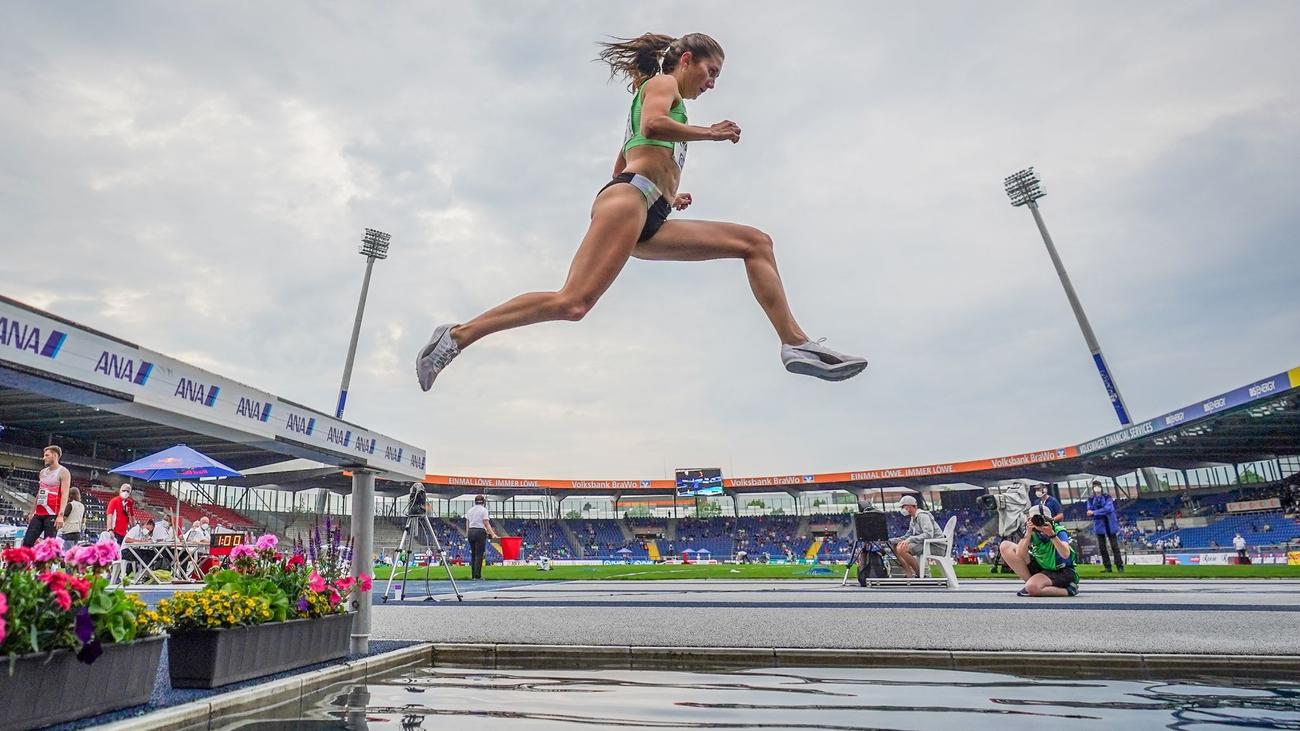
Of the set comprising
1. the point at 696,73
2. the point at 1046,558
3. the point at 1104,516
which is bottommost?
the point at 1046,558

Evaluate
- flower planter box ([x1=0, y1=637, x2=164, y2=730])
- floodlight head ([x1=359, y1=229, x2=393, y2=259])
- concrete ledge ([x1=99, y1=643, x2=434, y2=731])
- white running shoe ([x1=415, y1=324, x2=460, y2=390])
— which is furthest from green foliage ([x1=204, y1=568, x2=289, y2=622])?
floodlight head ([x1=359, y1=229, x2=393, y2=259])

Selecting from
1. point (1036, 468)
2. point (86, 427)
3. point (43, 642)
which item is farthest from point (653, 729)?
point (1036, 468)

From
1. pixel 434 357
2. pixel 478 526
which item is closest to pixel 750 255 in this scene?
pixel 434 357

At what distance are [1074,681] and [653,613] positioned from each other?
4.45 m

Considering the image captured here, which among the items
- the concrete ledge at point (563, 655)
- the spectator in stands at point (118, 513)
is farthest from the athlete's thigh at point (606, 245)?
the spectator in stands at point (118, 513)

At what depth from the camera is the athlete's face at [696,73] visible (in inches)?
110

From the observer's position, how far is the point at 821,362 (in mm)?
2625

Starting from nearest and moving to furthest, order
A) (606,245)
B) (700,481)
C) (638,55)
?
(606,245) < (638,55) < (700,481)

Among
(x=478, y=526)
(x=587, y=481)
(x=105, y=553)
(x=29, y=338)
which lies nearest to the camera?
(x=29, y=338)

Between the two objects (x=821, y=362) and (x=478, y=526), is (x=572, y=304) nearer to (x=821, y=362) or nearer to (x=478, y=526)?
(x=821, y=362)

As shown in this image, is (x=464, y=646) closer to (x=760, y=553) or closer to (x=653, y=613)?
(x=653, y=613)

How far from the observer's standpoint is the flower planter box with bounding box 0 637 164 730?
2.70 meters

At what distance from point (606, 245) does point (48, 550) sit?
8.89 feet

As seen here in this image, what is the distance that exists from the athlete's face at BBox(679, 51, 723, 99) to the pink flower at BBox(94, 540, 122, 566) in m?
3.15
